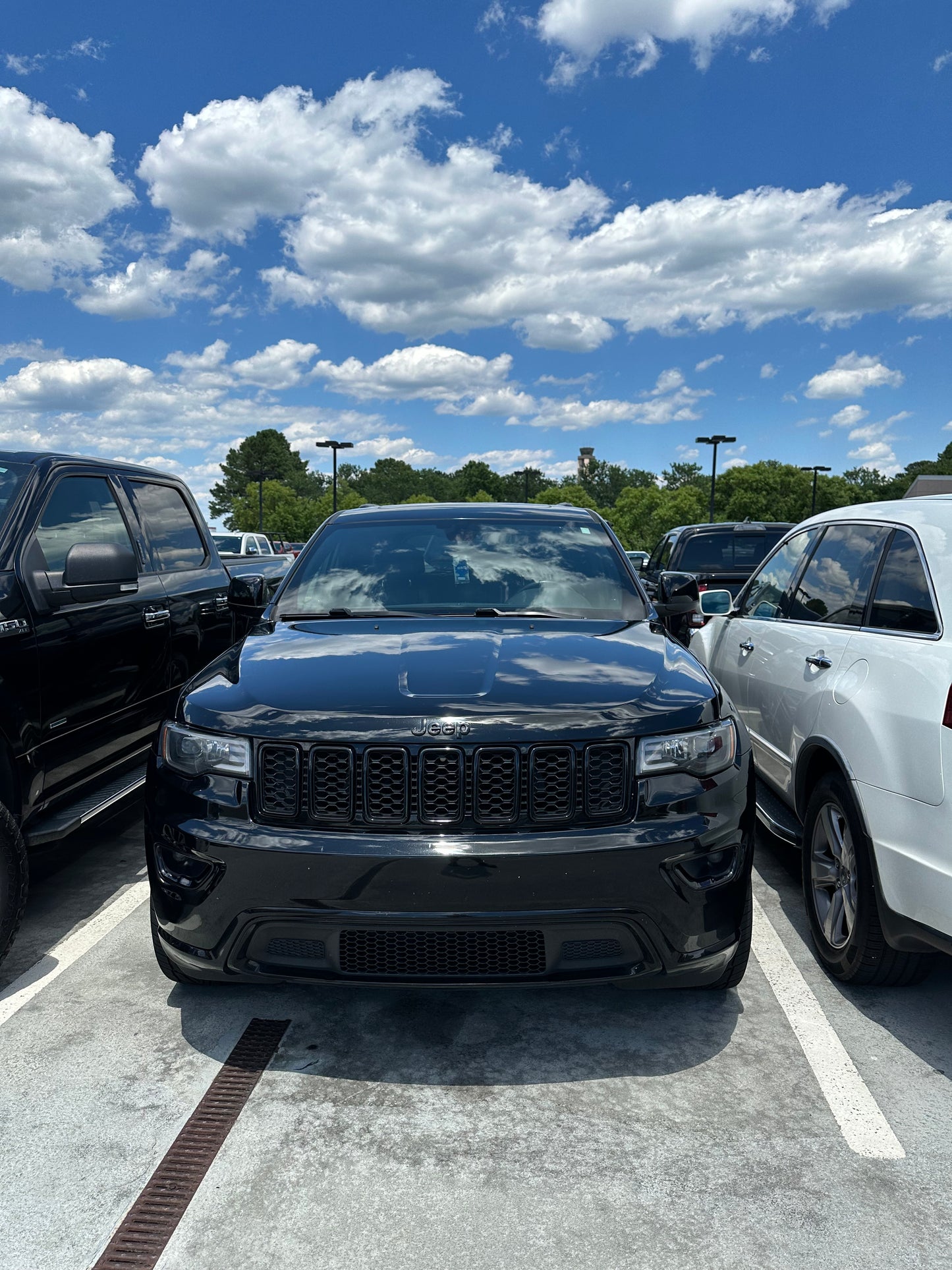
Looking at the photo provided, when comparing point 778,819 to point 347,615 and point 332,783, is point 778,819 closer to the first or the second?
point 347,615

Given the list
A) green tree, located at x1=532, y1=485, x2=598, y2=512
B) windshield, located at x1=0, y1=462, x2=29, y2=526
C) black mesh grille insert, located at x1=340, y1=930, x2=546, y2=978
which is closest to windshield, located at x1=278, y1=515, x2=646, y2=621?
windshield, located at x1=0, y1=462, x2=29, y2=526

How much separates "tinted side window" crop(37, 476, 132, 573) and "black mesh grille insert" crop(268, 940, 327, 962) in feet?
7.30

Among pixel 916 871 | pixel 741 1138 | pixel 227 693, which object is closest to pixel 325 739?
pixel 227 693

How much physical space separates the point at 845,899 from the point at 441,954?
1.70 meters

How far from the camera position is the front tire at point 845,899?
3.56m

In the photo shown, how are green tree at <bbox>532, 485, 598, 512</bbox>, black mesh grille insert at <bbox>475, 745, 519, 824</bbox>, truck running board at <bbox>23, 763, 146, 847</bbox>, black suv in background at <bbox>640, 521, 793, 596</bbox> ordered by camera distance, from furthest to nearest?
green tree at <bbox>532, 485, 598, 512</bbox>
black suv in background at <bbox>640, 521, 793, 596</bbox>
truck running board at <bbox>23, 763, 146, 847</bbox>
black mesh grille insert at <bbox>475, 745, 519, 824</bbox>

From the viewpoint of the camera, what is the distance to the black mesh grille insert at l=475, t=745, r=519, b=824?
2.99 m

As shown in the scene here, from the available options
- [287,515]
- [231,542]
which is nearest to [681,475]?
[287,515]

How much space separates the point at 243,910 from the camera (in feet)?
9.86

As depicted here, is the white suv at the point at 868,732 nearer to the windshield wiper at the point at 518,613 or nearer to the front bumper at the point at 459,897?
the front bumper at the point at 459,897

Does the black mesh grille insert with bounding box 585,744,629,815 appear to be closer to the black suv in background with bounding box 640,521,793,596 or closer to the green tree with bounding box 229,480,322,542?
the black suv in background with bounding box 640,521,793,596

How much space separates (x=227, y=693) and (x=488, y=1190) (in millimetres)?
1663

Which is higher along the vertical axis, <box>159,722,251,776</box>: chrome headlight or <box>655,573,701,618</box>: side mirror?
<box>655,573,701,618</box>: side mirror

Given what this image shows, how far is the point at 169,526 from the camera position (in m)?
6.20
